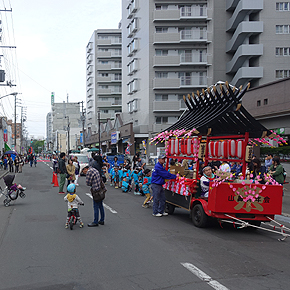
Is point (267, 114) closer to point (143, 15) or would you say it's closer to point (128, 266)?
point (128, 266)

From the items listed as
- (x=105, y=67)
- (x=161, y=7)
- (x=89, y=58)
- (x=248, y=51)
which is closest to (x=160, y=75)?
(x=161, y=7)

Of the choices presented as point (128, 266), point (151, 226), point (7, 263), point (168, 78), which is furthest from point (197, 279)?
point (168, 78)

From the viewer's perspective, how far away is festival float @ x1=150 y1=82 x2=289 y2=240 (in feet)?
26.8

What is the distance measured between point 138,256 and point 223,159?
14.8 ft

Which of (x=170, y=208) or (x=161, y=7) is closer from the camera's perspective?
(x=170, y=208)

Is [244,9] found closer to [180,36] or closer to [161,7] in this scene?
[180,36]

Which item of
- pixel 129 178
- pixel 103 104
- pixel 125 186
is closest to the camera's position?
pixel 125 186

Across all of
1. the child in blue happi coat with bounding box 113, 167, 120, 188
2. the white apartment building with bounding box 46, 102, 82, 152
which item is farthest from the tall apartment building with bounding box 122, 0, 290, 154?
the white apartment building with bounding box 46, 102, 82, 152

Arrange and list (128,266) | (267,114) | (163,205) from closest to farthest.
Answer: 1. (128,266)
2. (163,205)
3. (267,114)

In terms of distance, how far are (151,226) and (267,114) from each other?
56.3 feet

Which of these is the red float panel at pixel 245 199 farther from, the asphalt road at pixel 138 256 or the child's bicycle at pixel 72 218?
the child's bicycle at pixel 72 218

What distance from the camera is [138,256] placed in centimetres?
623

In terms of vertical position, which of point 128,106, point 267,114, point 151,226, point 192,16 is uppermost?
point 192,16

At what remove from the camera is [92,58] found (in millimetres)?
79938
